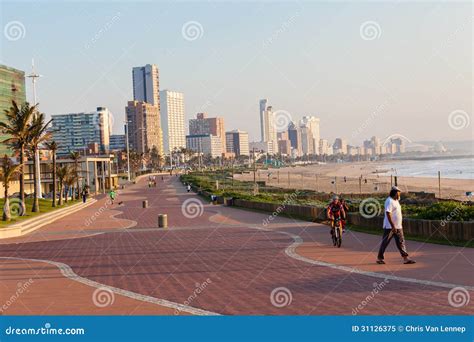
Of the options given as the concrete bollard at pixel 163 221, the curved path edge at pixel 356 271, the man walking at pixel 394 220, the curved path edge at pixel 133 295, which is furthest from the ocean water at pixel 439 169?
the curved path edge at pixel 133 295

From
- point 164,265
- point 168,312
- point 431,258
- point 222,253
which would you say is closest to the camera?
point 168,312

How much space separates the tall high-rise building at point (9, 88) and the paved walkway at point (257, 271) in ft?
343

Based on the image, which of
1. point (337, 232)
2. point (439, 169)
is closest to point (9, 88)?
point (439, 169)

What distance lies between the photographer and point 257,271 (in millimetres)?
11531

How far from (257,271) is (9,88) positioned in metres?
120

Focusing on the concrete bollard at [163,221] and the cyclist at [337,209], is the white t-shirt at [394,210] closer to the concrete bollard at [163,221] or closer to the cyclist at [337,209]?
the cyclist at [337,209]

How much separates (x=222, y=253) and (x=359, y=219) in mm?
6252

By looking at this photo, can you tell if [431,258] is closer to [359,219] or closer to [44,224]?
[359,219]

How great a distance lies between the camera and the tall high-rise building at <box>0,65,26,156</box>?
11623 centimetres

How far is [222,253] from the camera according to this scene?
14.4 m

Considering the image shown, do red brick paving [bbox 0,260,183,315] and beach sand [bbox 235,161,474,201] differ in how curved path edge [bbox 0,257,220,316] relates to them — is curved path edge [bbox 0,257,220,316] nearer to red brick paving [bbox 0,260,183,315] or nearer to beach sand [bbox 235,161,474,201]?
red brick paving [bbox 0,260,183,315]

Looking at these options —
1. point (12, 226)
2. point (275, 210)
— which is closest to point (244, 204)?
point (275, 210)

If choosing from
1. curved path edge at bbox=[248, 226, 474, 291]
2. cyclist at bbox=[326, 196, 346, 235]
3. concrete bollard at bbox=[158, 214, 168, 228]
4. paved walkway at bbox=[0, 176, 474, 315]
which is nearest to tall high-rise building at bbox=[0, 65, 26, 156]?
concrete bollard at bbox=[158, 214, 168, 228]

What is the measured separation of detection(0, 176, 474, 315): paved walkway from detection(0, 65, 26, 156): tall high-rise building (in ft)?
343
